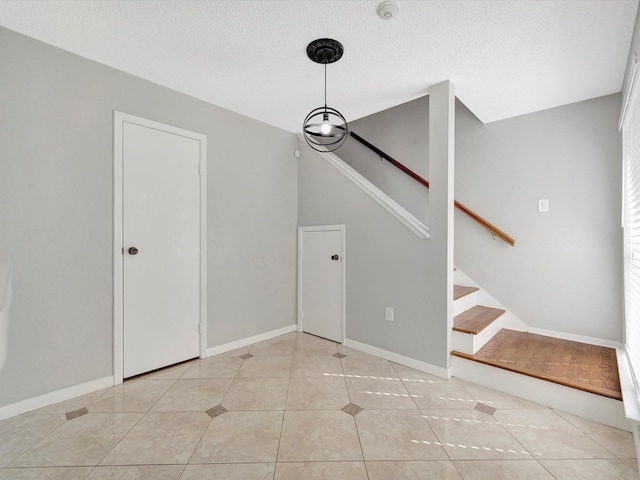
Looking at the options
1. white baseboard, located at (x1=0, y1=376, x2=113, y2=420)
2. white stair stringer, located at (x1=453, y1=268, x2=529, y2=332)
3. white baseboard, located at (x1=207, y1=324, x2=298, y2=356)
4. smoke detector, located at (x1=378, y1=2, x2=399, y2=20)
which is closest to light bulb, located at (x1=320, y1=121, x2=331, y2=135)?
smoke detector, located at (x1=378, y1=2, x2=399, y2=20)

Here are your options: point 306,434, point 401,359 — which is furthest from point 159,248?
point 401,359

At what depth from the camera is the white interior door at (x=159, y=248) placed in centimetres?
236

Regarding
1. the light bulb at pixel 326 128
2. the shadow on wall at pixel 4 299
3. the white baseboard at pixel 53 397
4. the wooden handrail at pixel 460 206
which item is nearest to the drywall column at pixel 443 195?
the wooden handrail at pixel 460 206

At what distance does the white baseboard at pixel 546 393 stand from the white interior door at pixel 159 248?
91.8 inches

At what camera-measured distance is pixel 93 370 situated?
218 cm

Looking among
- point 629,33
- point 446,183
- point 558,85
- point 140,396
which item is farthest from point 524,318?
point 140,396

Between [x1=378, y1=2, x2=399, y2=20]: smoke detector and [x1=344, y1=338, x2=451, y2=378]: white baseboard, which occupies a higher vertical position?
[x1=378, y1=2, x2=399, y2=20]: smoke detector

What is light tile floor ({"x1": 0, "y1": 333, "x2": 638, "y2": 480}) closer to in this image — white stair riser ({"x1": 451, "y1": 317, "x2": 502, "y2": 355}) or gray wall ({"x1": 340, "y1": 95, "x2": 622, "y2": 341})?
white stair riser ({"x1": 451, "y1": 317, "x2": 502, "y2": 355})

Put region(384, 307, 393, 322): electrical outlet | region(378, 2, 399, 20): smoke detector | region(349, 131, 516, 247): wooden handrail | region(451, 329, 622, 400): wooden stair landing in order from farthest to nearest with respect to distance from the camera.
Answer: region(349, 131, 516, 247): wooden handrail < region(384, 307, 393, 322): electrical outlet < region(451, 329, 622, 400): wooden stair landing < region(378, 2, 399, 20): smoke detector

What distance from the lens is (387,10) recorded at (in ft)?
5.38

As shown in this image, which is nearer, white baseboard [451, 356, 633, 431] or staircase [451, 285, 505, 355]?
white baseboard [451, 356, 633, 431]

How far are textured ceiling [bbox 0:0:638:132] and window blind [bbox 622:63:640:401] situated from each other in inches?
16.9

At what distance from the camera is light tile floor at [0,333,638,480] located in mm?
Answer: 1450

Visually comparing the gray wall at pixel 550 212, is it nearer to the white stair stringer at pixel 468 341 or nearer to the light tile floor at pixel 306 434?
the white stair stringer at pixel 468 341
